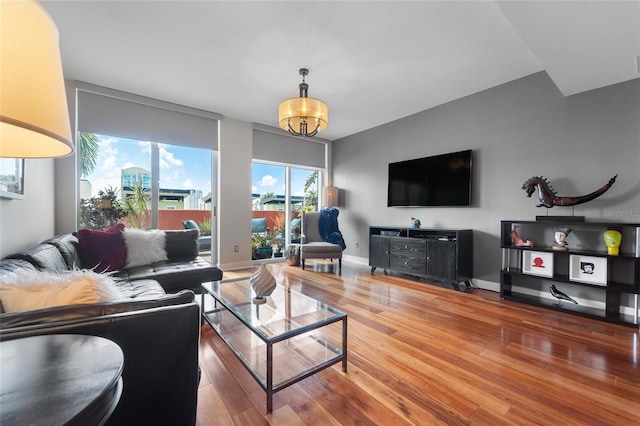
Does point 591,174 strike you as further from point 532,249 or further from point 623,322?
point 623,322

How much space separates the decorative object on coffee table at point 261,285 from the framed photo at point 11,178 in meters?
1.79

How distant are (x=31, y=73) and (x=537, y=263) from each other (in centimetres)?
376

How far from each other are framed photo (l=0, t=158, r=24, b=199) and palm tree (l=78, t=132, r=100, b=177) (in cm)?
128

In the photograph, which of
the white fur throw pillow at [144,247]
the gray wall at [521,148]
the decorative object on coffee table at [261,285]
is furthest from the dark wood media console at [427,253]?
the white fur throw pillow at [144,247]

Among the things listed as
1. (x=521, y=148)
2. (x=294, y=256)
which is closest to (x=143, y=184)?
(x=294, y=256)

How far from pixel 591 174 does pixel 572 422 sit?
254 centimetres

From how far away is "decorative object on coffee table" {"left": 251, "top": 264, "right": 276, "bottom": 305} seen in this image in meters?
1.97

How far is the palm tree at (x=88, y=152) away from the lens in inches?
132

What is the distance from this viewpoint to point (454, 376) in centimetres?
159

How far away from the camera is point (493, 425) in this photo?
1.23m

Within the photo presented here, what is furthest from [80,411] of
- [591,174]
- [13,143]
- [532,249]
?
[591,174]

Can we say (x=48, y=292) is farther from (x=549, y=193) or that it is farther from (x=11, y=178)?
(x=549, y=193)

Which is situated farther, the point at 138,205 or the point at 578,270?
the point at 138,205

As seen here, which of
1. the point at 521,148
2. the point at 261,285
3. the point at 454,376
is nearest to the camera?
the point at 454,376
